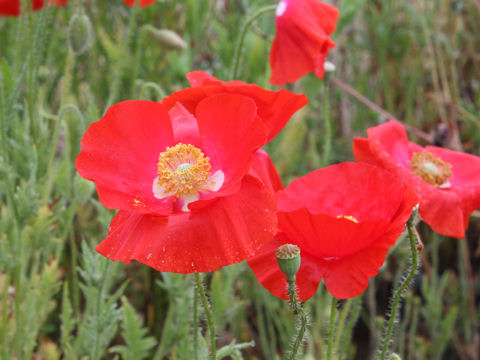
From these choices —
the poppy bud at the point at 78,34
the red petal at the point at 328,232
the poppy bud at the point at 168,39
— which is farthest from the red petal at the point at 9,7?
the red petal at the point at 328,232

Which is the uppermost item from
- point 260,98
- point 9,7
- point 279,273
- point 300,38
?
point 9,7

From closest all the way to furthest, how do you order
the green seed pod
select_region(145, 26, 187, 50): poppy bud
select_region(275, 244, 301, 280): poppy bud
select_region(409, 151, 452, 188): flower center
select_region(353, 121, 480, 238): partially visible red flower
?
select_region(275, 244, 301, 280): poppy bud → select_region(353, 121, 480, 238): partially visible red flower → select_region(409, 151, 452, 188): flower center → the green seed pod → select_region(145, 26, 187, 50): poppy bud

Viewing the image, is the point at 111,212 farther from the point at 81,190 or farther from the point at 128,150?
the point at 128,150

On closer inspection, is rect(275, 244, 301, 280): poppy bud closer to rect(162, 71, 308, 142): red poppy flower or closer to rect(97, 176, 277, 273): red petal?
rect(97, 176, 277, 273): red petal

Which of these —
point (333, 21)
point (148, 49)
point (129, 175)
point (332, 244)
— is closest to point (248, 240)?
point (332, 244)

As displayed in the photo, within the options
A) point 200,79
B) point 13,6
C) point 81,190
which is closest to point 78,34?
point 13,6

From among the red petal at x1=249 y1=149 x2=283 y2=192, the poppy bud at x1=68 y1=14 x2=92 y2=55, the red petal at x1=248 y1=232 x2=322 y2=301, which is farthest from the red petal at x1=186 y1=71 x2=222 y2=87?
the poppy bud at x1=68 y1=14 x2=92 y2=55

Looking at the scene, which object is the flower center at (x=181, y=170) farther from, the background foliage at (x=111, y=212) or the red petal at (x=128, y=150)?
the background foliage at (x=111, y=212)
